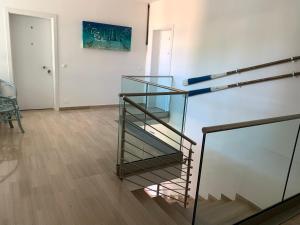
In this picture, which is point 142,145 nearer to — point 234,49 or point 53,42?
point 234,49

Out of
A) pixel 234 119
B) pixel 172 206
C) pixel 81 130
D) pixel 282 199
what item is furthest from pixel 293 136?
pixel 81 130

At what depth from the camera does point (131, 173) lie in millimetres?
3107

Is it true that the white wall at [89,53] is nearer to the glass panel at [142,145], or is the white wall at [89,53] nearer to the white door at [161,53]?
the white door at [161,53]

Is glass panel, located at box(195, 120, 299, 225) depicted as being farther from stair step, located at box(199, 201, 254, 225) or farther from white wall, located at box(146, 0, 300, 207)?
white wall, located at box(146, 0, 300, 207)

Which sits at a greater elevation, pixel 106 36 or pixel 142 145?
pixel 106 36

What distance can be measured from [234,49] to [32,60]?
4.27 m

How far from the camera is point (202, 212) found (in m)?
2.58

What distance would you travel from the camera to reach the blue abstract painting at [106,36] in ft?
19.0

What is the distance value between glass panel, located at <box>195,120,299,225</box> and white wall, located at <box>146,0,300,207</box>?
679 millimetres

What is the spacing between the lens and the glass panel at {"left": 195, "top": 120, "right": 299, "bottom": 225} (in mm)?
2777

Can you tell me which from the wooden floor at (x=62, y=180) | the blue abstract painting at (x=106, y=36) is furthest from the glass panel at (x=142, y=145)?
the blue abstract painting at (x=106, y=36)

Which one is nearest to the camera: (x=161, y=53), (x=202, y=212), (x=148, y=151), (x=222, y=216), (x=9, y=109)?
(x=202, y=212)

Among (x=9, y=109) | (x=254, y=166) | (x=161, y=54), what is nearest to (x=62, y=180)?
(x=9, y=109)

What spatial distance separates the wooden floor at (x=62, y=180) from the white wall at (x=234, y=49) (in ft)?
6.76
